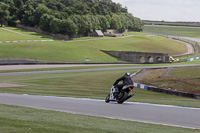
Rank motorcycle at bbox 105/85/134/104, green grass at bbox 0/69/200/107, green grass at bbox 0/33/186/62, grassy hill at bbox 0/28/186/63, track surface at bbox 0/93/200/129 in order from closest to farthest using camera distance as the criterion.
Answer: track surface at bbox 0/93/200/129 → motorcycle at bbox 105/85/134/104 → green grass at bbox 0/69/200/107 → green grass at bbox 0/33/186/62 → grassy hill at bbox 0/28/186/63

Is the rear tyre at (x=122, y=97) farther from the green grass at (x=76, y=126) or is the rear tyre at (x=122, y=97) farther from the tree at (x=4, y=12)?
the tree at (x=4, y=12)

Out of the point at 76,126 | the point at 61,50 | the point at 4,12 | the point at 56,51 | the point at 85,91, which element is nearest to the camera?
the point at 76,126

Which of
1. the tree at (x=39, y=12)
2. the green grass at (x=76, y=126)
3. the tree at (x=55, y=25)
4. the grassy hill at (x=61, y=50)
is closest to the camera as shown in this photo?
the green grass at (x=76, y=126)

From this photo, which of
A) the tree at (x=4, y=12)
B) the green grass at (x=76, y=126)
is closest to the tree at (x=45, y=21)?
the tree at (x=4, y=12)

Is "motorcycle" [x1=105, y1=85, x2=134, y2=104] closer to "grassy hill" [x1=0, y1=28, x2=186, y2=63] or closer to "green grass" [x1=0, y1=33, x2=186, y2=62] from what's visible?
"grassy hill" [x1=0, y1=28, x2=186, y2=63]

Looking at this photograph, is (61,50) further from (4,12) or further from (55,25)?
(4,12)

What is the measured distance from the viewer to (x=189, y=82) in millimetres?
34031

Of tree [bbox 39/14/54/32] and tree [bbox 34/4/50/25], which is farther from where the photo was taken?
tree [bbox 34/4/50/25]

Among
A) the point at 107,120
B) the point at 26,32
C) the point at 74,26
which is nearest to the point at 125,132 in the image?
the point at 107,120

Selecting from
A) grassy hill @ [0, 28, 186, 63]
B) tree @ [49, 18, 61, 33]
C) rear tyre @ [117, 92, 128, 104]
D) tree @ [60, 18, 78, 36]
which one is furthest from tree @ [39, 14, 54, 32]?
rear tyre @ [117, 92, 128, 104]

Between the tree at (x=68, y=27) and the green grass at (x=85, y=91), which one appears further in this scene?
the tree at (x=68, y=27)

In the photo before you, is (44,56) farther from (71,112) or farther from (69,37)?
(71,112)

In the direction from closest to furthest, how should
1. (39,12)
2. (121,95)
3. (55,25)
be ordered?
(121,95)
(55,25)
(39,12)

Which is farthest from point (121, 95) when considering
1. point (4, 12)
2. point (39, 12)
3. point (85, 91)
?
point (4, 12)
